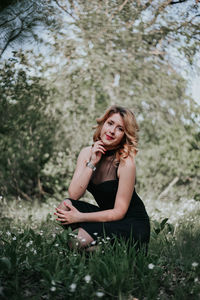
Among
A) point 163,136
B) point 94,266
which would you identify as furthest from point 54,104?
point 94,266

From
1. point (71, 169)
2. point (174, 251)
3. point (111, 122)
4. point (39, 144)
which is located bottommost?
point (71, 169)

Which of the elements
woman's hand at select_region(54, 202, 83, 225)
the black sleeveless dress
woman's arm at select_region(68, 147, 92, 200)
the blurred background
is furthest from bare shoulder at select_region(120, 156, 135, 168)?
the blurred background

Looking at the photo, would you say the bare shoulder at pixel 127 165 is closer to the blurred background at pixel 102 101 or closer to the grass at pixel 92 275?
the grass at pixel 92 275

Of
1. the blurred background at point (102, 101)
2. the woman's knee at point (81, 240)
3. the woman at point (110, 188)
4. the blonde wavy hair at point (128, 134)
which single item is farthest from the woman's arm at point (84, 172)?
the blurred background at point (102, 101)

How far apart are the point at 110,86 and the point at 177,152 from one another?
5.47 ft

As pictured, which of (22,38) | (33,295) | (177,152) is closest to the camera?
(33,295)

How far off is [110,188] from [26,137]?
335 centimetres

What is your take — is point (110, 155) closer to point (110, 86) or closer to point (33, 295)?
point (33, 295)

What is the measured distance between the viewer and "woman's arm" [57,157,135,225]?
7.88 ft

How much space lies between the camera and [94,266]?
6.58 feet

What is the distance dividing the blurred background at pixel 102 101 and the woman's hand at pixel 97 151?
2.57m

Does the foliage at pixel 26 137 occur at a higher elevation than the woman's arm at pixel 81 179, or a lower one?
lower

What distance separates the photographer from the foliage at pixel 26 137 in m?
5.34

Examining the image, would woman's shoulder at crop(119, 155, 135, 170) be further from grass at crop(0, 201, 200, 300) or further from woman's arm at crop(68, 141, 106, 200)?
grass at crop(0, 201, 200, 300)
